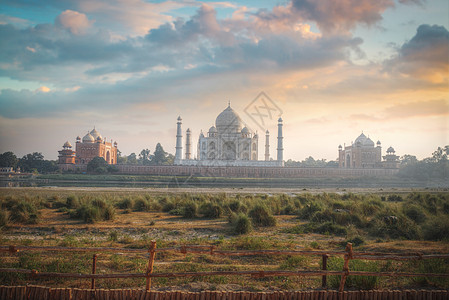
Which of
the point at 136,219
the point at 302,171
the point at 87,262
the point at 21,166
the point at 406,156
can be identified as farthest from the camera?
the point at 406,156

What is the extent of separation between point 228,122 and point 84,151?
22.8 m

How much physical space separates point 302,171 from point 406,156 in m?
36.8

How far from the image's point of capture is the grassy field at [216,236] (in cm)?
522

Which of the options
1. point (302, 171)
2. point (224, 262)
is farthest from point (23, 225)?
point (302, 171)

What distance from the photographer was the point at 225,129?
52219 millimetres

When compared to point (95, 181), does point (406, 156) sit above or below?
above

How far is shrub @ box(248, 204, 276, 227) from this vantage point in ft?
34.8

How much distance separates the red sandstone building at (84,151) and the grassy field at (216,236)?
36.9m

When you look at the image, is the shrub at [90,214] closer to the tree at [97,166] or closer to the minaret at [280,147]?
the tree at [97,166]

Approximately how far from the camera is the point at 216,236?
29.5ft

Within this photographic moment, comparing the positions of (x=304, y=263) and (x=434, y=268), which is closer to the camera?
(x=434, y=268)

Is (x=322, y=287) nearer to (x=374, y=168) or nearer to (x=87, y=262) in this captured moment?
(x=87, y=262)

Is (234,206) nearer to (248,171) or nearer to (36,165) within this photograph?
(248,171)

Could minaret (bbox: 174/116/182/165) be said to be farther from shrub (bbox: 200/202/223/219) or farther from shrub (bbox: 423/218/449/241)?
shrub (bbox: 423/218/449/241)
